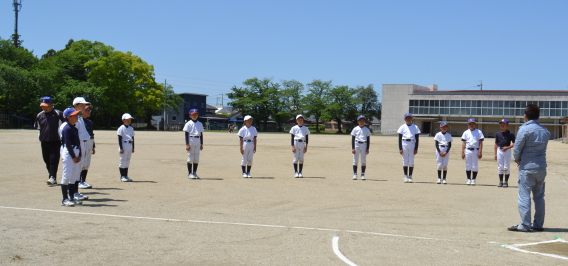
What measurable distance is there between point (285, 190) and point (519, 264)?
6.61 m

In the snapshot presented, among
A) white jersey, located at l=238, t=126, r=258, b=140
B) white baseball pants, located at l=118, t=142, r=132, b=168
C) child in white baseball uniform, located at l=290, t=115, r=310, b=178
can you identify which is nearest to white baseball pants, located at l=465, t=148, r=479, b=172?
child in white baseball uniform, located at l=290, t=115, r=310, b=178

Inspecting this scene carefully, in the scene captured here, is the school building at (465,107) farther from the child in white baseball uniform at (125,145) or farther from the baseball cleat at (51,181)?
the baseball cleat at (51,181)

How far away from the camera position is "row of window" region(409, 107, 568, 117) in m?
80.7

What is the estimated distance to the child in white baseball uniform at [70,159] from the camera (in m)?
8.35

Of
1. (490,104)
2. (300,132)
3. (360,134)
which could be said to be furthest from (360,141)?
(490,104)

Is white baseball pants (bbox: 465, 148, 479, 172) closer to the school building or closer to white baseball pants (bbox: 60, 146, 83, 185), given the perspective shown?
white baseball pants (bbox: 60, 146, 83, 185)

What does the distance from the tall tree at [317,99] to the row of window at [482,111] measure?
2012 centimetres

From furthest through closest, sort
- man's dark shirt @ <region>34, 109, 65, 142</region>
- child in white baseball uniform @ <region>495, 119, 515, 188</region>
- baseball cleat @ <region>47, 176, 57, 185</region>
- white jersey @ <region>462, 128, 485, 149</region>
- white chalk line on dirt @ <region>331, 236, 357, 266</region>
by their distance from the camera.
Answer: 1. white jersey @ <region>462, 128, 485, 149</region>
2. child in white baseball uniform @ <region>495, 119, 515, 188</region>
3. baseball cleat @ <region>47, 176, 57, 185</region>
4. man's dark shirt @ <region>34, 109, 65, 142</region>
5. white chalk line on dirt @ <region>331, 236, 357, 266</region>

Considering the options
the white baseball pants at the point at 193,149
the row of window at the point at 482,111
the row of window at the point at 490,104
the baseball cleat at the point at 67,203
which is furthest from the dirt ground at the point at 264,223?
the row of window at the point at 490,104

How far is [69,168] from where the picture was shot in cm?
838

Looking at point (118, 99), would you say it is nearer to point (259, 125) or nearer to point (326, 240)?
point (259, 125)

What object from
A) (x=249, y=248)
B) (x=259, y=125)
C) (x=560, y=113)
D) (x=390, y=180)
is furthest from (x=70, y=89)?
(x=560, y=113)

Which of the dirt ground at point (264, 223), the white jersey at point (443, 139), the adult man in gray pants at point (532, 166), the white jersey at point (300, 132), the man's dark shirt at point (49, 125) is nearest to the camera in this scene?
the dirt ground at point (264, 223)

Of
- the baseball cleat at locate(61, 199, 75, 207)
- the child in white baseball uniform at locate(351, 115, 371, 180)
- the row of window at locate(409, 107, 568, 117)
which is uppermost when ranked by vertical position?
the row of window at locate(409, 107, 568, 117)
